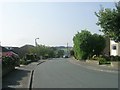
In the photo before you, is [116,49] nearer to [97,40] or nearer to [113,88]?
[97,40]

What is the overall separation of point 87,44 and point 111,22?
19730 mm

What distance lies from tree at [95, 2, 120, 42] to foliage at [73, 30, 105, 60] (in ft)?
57.5

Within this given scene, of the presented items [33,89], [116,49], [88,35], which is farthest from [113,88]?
[116,49]

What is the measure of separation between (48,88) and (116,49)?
4778 centimetres

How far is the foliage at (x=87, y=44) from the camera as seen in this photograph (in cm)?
5609

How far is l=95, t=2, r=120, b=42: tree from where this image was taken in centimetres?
3625

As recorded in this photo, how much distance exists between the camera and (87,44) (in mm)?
56125

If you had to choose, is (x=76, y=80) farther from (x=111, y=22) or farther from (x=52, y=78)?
(x=111, y=22)

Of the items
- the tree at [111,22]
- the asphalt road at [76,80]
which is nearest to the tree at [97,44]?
the tree at [111,22]

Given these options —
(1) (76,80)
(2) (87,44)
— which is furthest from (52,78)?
(2) (87,44)

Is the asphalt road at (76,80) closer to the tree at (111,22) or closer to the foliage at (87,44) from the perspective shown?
the tree at (111,22)

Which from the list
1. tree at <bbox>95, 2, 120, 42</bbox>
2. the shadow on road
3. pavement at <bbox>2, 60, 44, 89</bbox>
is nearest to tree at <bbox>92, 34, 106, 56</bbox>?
tree at <bbox>95, 2, 120, 42</bbox>

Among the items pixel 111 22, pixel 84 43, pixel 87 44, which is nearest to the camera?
pixel 111 22

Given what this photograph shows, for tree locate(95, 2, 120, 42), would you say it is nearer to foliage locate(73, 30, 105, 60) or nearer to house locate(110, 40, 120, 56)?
foliage locate(73, 30, 105, 60)
